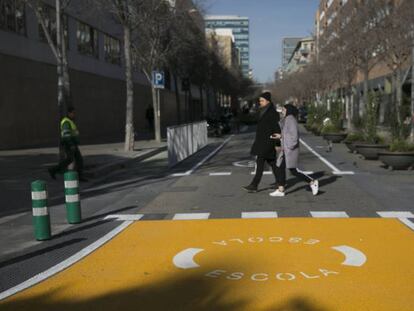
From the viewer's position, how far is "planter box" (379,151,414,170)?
13875 mm

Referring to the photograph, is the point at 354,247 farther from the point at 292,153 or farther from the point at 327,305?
the point at 292,153

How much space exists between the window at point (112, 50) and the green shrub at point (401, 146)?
26.8m

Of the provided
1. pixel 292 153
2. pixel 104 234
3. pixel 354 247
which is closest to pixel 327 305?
pixel 354 247

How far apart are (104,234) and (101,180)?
21.3ft

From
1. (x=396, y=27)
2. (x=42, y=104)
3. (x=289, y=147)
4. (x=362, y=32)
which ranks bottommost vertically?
(x=289, y=147)

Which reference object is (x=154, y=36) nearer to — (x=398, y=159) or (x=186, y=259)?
(x=398, y=159)

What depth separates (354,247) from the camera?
6.36 m

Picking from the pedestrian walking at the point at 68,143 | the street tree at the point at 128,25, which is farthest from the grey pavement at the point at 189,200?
the street tree at the point at 128,25

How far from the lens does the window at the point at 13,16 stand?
22.7 metres

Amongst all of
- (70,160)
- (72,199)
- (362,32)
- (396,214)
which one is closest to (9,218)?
(72,199)

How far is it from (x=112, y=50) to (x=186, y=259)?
35.3 metres

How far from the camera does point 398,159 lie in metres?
14.0

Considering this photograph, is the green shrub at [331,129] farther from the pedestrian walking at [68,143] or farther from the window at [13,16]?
the pedestrian walking at [68,143]

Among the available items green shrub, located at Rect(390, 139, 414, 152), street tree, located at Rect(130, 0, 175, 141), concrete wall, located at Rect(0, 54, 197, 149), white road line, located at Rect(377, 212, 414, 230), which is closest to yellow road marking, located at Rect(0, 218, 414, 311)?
white road line, located at Rect(377, 212, 414, 230)
